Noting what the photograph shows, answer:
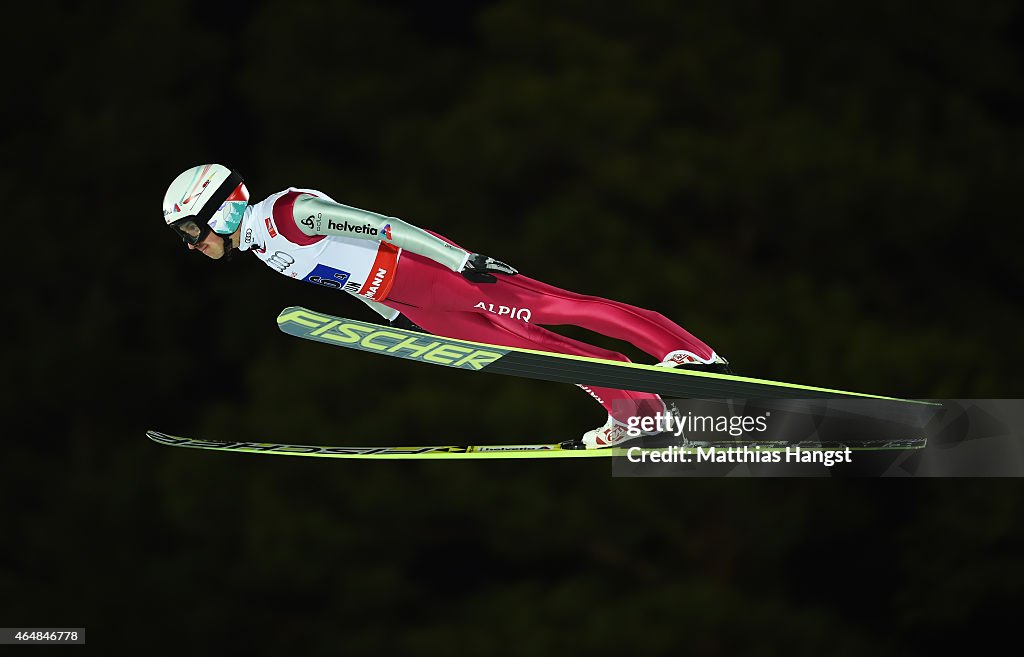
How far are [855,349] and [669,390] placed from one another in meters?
5.05

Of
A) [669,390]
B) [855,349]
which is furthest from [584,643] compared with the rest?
[669,390]

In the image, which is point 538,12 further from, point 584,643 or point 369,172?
point 584,643

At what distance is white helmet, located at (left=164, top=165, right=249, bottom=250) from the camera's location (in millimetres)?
5309

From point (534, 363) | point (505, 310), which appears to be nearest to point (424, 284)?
point (505, 310)

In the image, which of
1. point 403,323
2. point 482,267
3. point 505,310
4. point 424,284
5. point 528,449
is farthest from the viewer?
point 528,449

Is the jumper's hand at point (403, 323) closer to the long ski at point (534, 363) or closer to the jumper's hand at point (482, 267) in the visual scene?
the long ski at point (534, 363)

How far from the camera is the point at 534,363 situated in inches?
223

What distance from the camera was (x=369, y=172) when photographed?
1340 centimetres

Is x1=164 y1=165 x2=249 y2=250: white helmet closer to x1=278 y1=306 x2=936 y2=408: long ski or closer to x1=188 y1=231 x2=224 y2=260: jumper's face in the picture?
x1=188 y1=231 x2=224 y2=260: jumper's face

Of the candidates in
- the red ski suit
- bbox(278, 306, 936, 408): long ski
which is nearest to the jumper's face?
bbox(278, 306, 936, 408): long ski

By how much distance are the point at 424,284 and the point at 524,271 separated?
5.52m

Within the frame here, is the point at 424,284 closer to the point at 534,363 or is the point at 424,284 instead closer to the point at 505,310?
the point at 505,310

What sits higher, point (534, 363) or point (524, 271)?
point (524, 271)

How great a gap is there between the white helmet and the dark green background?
16.8ft
